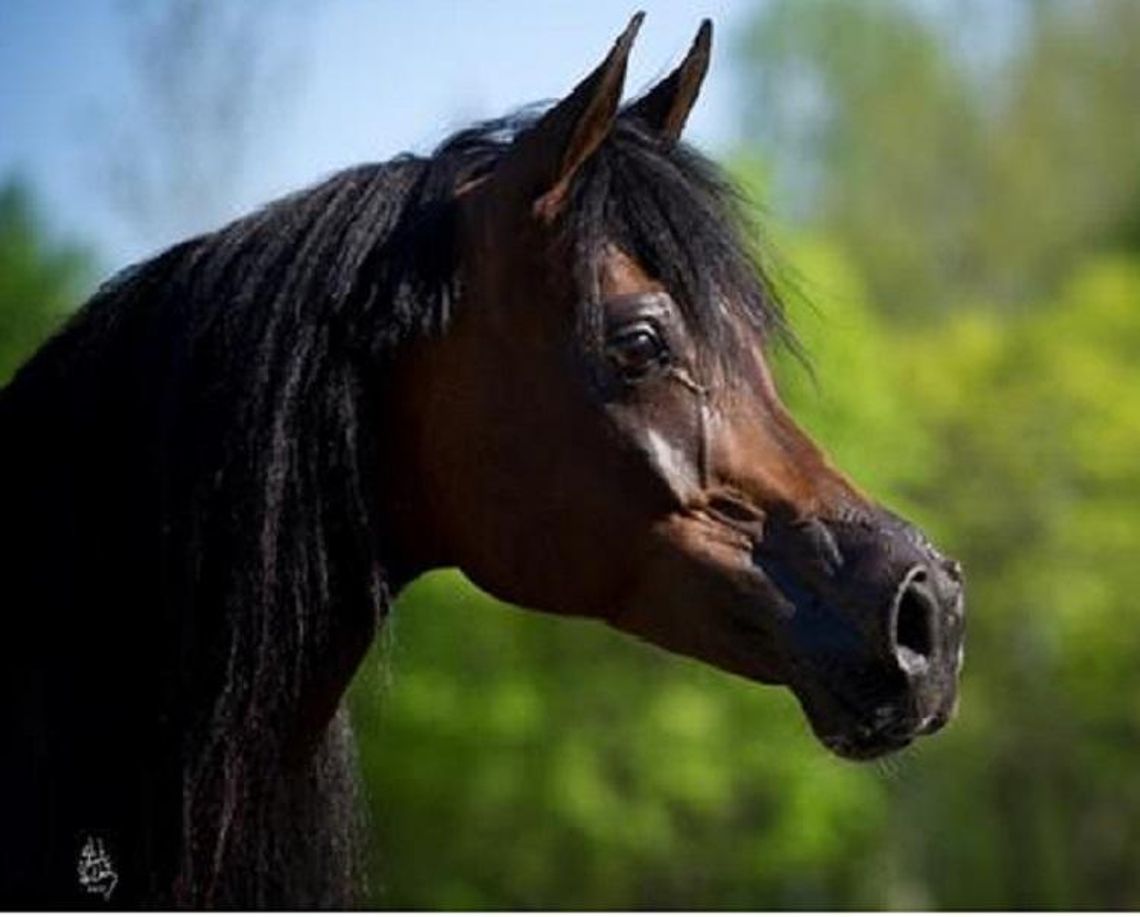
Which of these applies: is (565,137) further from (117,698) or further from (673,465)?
(117,698)

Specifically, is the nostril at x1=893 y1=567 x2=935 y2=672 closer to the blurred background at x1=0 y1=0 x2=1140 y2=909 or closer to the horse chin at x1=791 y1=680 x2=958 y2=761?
the horse chin at x1=791 y1=680 x2=958 y2=761

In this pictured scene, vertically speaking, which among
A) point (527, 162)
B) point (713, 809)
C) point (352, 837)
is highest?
point (713, 809)

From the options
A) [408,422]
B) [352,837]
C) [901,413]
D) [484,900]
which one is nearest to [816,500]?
[408,422]

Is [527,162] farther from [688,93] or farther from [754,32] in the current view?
[754,32]

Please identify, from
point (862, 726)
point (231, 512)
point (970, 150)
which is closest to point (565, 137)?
point (231, 512)

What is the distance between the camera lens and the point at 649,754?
60.2ft

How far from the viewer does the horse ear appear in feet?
8.37

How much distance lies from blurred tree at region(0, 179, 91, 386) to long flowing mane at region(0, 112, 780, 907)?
6.15 meters

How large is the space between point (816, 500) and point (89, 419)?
2.23 ft

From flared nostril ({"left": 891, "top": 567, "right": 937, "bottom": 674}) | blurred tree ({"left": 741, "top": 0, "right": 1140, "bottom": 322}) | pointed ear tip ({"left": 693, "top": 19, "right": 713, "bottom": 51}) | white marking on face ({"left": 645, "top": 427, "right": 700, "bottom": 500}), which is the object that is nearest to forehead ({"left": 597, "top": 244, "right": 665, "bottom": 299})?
white marking on face ({"left": 645, "top": 427, "right": 700, "bottom": 500})

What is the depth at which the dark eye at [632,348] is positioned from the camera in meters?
2.38

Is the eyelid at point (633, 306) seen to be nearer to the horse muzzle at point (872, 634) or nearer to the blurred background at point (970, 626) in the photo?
the horse muzzle at point (872, 634)

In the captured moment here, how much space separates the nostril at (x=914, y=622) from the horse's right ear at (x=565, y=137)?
0.49 meters

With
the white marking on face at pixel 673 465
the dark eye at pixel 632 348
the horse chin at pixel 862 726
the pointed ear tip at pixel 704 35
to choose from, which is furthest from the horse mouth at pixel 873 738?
the pointed ear tip at pixel 704 35
